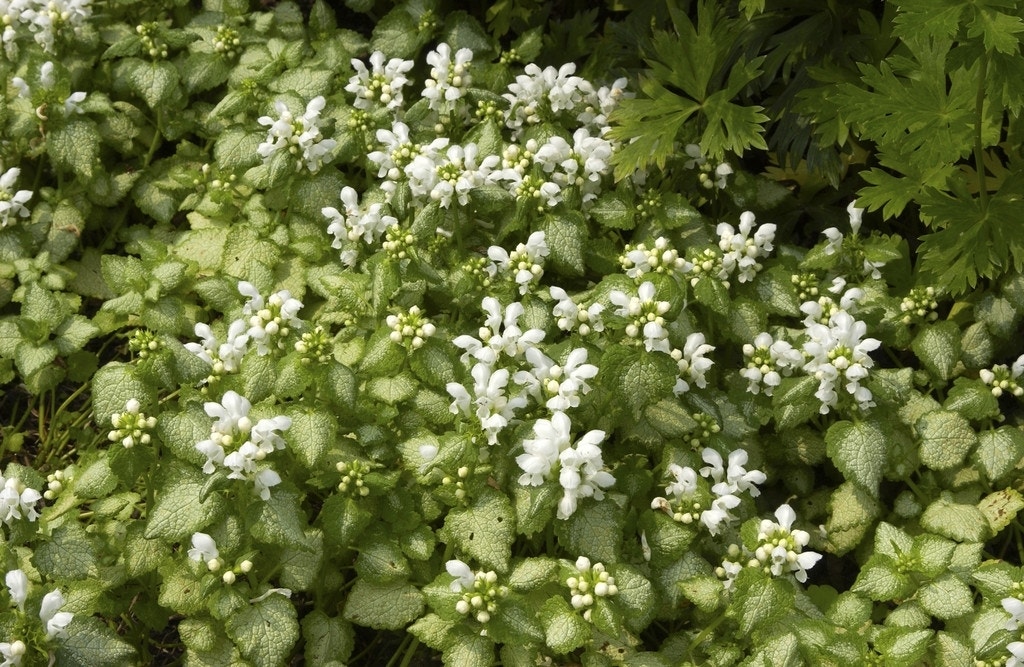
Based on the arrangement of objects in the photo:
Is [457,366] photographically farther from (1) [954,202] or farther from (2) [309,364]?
(1) [954,202]

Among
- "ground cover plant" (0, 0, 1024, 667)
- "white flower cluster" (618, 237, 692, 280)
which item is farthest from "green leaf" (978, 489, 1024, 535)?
"white flower cluster" (618, 237, 692, 280)

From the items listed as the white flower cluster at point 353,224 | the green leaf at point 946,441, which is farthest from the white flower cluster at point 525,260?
the green leaf at point 946,441

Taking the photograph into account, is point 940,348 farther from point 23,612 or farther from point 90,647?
point 23,612

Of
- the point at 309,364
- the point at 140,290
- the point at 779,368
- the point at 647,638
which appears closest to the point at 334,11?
the point at 140,290

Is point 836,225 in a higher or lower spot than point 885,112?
lower

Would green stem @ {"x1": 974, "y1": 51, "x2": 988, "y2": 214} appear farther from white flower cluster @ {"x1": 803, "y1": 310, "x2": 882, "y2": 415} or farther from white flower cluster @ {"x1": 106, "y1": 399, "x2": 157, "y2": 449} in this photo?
white flower cluster @ {"x1": 106, "y1": 399, "x2": 157, "y2": 449}

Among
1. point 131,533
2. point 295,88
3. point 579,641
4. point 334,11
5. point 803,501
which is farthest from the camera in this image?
point 334,11

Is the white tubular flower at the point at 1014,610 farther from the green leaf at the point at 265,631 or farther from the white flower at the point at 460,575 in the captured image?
the green leaf at the point at 265,631
